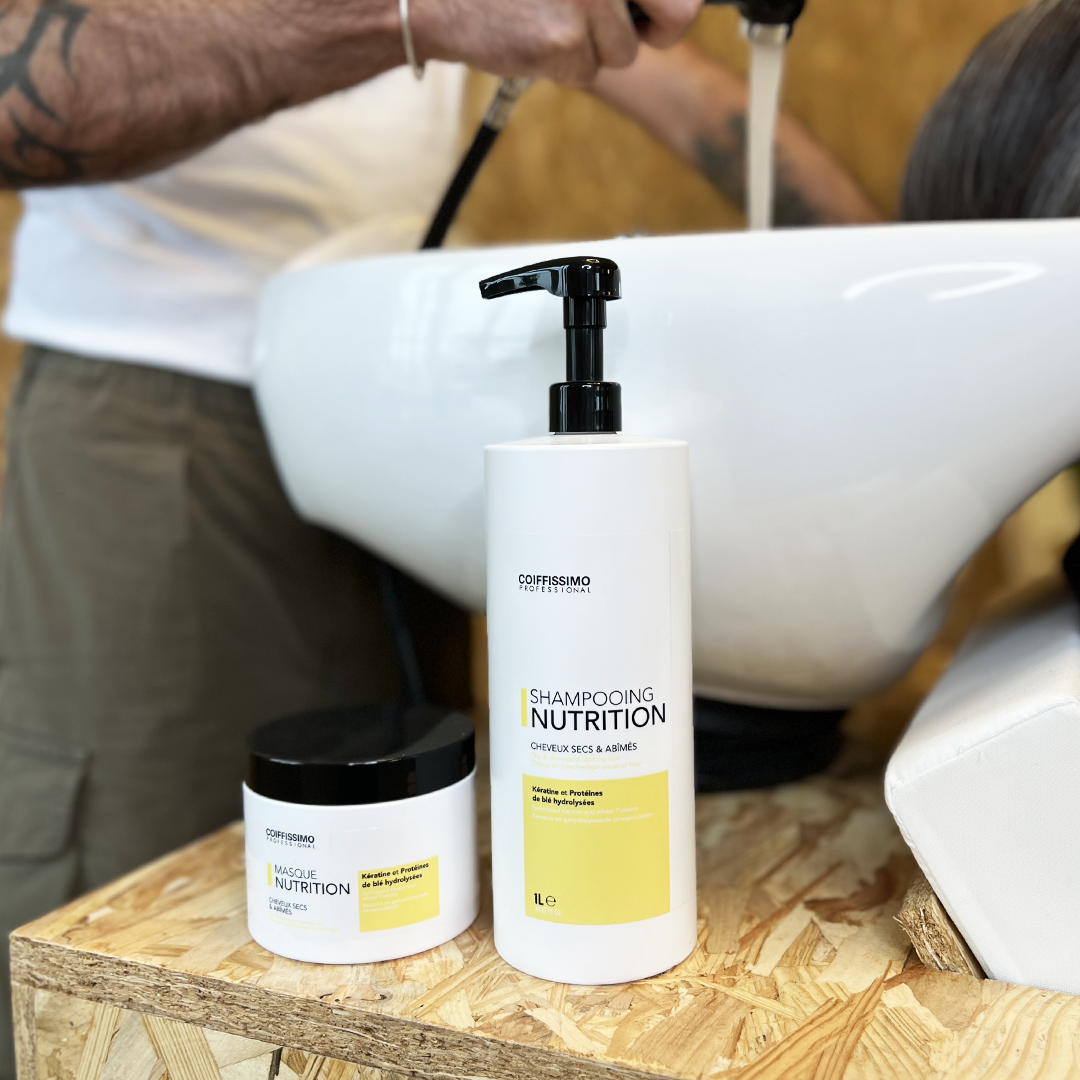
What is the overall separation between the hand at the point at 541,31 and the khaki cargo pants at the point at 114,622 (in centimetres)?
32

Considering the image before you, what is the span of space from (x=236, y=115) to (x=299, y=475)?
0.63 feet

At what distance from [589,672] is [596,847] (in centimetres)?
7

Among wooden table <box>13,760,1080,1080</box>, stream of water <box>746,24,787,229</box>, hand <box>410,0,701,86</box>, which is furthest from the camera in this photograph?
stream of water <box>746,24,787,229</box>

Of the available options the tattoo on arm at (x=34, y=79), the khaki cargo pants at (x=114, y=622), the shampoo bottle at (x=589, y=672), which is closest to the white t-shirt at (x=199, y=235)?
the khaki cargo pants at (x=114, y=622)

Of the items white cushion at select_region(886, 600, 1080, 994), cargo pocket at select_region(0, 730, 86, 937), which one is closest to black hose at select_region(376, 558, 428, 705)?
cargo pocket at select_region(0, 730, 86, 937)

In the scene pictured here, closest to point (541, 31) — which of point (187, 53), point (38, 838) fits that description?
point (187, 53)

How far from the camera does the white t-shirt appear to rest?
2.23 feet

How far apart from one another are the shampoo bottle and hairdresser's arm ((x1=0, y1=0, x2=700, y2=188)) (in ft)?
0.59

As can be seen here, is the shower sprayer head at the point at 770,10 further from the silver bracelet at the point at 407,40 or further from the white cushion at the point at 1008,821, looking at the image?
the white cushion at the point at 1008,821

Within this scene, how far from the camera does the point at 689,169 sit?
0.89m

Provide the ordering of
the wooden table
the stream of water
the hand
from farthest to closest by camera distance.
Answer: the stream of water, the hand, the wooden table

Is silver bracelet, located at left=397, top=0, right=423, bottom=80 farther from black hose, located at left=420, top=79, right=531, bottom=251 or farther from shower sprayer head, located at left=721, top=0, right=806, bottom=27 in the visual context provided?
shower sprayer head, located at left=721, top=0, right=806, bottom=27

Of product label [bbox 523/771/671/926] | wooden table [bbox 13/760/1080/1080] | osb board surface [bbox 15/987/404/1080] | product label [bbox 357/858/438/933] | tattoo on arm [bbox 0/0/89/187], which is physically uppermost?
tattoo on arm [bbox 0/0/89/187]

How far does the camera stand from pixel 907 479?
1.40ft
